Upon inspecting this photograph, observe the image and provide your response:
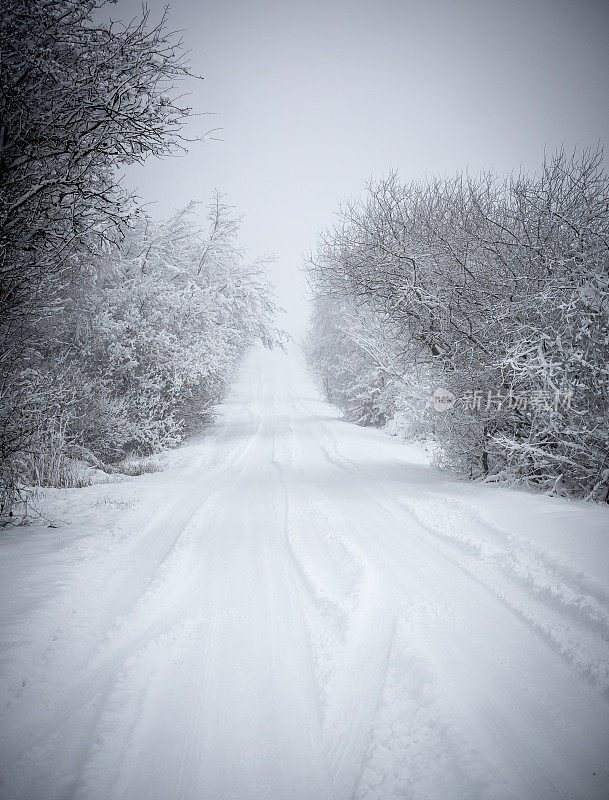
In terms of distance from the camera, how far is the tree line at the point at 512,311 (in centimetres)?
616

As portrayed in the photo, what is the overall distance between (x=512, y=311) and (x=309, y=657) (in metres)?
6.68

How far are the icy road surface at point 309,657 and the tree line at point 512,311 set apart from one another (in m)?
1.34

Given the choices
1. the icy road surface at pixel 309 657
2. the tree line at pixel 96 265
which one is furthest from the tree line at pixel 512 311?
the tree line at pixel 96 265

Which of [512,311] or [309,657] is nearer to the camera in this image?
[309,657]

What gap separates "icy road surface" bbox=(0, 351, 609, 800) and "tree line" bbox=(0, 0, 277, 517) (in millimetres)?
2770

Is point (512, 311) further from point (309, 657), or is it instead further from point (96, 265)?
point (96, 265)

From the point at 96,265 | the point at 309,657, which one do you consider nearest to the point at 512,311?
the point at 309,657

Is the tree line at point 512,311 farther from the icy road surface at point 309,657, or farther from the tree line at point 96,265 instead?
the tree line at point 96,265

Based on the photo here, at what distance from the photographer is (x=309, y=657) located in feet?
Result: 10.3

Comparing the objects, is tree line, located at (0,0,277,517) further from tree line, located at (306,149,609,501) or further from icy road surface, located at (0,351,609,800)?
tree line, located at (306,149,609,501)

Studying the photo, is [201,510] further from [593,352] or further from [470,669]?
[593,352]

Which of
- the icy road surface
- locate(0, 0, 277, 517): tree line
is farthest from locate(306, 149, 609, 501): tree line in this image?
locate(0, 0, 277, 517): tree line

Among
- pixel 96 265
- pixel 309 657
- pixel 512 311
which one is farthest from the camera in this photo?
pixel 96 265

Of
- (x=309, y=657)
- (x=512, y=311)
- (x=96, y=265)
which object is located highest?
(x=96, y=265)
